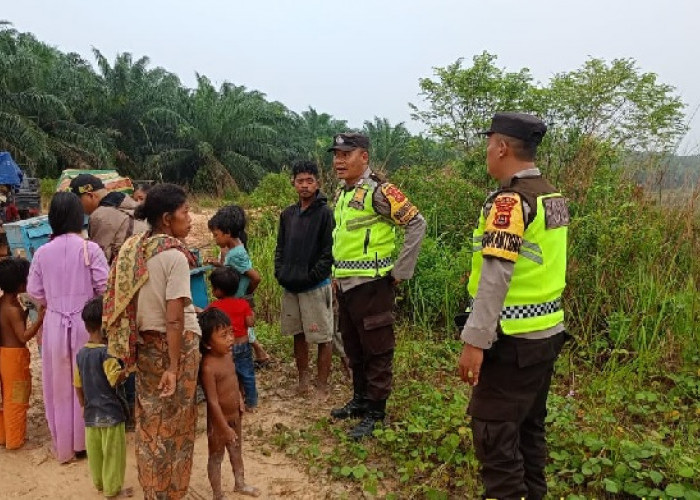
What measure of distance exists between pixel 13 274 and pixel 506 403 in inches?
119

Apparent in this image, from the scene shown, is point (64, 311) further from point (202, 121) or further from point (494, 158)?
point (202, 121)

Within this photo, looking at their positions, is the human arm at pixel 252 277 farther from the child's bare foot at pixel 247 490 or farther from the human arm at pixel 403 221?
the child's bare foot at pixel 247 490

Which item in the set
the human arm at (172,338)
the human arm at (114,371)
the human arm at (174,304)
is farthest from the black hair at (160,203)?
the human arm at (114,371)

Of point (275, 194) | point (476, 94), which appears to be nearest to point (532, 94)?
point (476, 94)

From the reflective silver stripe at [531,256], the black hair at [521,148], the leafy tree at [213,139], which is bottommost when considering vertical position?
the reflective silver stripe at [531,256]

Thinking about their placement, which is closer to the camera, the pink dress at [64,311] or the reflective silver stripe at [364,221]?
the pink dress at [64,311]

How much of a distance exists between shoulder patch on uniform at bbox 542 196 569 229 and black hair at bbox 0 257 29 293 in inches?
122

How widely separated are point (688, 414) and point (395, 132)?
19.4 meters

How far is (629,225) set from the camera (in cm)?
508

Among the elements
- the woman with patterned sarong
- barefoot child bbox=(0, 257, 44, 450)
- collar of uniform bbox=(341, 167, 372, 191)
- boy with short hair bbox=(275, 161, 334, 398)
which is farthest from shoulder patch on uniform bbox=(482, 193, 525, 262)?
barefoot child bbox=(0, 257, 44, 450)

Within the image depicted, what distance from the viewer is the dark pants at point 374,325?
11.7ft

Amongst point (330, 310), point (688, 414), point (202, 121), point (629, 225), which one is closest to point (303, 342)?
point (330, 310)

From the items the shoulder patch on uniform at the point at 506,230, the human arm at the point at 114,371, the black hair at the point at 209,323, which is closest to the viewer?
the shoulder patch on uniform at the point at 506,230

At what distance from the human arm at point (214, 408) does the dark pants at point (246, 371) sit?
1035mm
